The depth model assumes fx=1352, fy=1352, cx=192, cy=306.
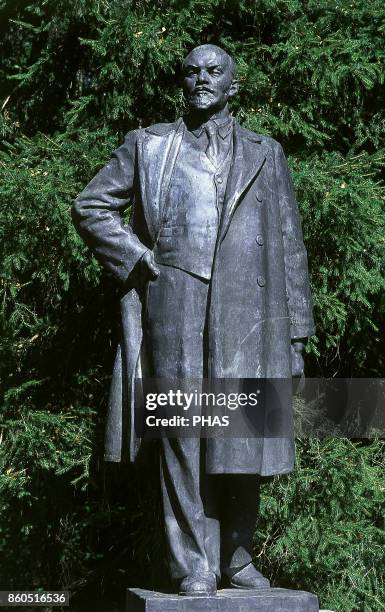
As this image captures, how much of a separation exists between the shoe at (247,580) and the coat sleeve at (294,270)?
3.39ft

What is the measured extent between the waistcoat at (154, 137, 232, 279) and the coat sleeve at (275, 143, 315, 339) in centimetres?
32

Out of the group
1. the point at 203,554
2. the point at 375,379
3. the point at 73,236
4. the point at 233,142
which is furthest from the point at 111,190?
the point at 375,379

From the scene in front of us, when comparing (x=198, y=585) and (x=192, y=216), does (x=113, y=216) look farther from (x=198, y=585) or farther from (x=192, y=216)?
(x=198, y=585)

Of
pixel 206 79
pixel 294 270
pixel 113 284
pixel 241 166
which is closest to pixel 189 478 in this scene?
pixel 294 270

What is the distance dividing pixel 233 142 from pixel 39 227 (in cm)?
255

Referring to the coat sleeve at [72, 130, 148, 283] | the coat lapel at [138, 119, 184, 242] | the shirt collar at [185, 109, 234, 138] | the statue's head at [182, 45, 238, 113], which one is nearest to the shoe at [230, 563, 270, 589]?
the coat sleeve at [72, 130, 148, 283]

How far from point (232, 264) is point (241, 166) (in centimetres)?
44

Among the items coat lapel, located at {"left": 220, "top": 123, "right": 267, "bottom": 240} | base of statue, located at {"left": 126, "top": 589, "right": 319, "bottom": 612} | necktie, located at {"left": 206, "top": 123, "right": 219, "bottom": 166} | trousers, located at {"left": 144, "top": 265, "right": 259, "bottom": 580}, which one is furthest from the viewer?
necktie, located at {"left": 206, "top": 123, "right": 219, "bottom": 166}

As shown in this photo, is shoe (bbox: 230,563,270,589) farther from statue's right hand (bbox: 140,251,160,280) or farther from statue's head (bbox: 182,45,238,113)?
statue's head (bbox: 182,45,238,113)

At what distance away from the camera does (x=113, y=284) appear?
8.57 m

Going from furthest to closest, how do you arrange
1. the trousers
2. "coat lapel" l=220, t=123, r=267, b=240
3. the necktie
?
1. the necktie
2. "coat lapel" l=220, t=123, r=267, b=240
3. the trousers

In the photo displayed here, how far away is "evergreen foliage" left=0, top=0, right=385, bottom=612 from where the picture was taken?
805cm

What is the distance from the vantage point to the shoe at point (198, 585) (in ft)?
17.9

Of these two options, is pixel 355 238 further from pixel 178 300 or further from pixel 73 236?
pixel 178 300
